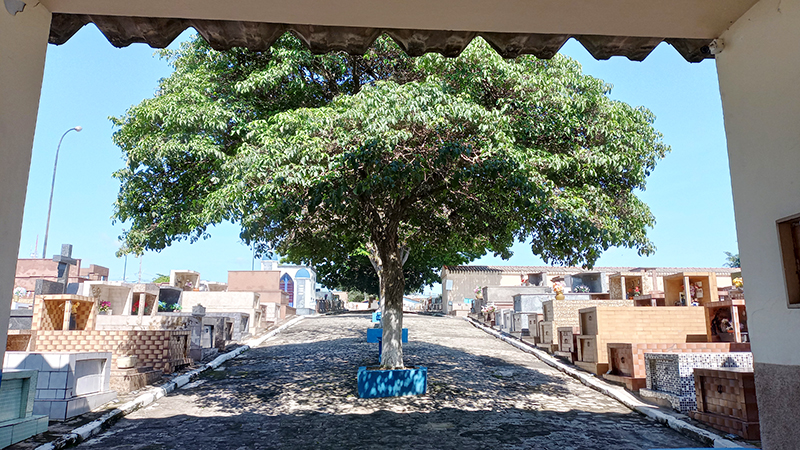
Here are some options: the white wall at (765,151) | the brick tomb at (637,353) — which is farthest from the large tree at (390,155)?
the white wall at (765,151)

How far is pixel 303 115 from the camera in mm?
8555

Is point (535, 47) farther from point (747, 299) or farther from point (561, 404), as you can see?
point (561, 404)

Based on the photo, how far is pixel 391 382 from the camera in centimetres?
917

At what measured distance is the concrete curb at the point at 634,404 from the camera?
602 centimetres

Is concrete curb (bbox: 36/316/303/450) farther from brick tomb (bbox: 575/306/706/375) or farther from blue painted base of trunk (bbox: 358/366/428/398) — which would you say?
brick tomb (bbox: 575/306/706/375)

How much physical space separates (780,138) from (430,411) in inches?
248

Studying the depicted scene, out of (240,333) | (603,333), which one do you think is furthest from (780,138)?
(240,333)

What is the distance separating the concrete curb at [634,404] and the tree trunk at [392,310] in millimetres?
3607

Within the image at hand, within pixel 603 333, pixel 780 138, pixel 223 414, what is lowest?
pixel 223 414

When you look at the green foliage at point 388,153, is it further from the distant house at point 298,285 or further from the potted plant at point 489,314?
the distant house at point 298,285

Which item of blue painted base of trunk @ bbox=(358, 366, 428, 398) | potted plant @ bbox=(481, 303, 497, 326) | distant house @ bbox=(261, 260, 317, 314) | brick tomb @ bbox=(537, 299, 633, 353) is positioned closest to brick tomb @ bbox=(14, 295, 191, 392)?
blue painted base of trunk @ bbox=(358, 366, 428, 398)

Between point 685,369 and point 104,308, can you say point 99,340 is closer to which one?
point 104,308

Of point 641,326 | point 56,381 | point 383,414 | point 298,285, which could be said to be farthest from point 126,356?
point 298,285

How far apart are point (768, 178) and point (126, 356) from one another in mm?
10101
